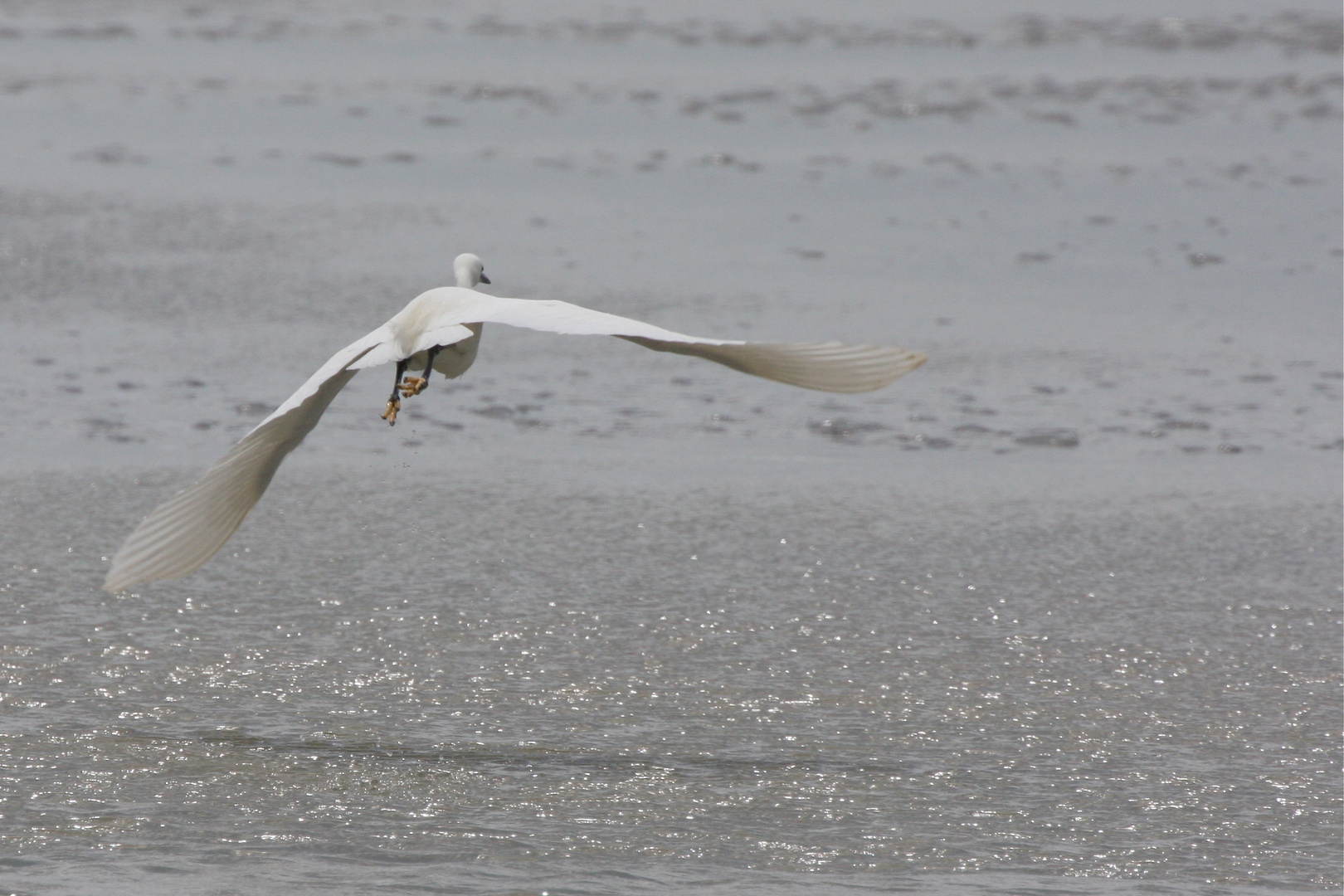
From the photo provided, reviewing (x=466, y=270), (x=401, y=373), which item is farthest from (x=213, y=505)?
(x=466, y=270)

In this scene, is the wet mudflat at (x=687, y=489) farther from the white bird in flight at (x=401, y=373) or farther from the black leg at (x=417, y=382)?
the black leg at (x=417, y=382)

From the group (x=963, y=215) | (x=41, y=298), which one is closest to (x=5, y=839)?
(x=41, y=298)

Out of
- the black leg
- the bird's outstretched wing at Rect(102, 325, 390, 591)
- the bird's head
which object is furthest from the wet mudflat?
the bird's head

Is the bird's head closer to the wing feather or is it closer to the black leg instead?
the black leg

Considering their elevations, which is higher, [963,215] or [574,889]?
[963,215]

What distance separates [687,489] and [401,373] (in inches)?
52.7

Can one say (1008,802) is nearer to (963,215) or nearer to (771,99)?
(963,215)

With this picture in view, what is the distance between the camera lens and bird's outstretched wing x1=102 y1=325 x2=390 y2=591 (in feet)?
12.3

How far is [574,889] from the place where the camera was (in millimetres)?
3006

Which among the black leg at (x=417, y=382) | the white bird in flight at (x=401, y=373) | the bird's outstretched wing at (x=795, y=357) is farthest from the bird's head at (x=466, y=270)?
the bird's outstretched wing at (x=795, y=357)


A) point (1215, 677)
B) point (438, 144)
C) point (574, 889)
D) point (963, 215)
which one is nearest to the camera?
point (574, 889)

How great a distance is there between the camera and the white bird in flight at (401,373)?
3.19 m

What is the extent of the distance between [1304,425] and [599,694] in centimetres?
280

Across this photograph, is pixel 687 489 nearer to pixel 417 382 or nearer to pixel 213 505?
Answer: pixel 417 382
